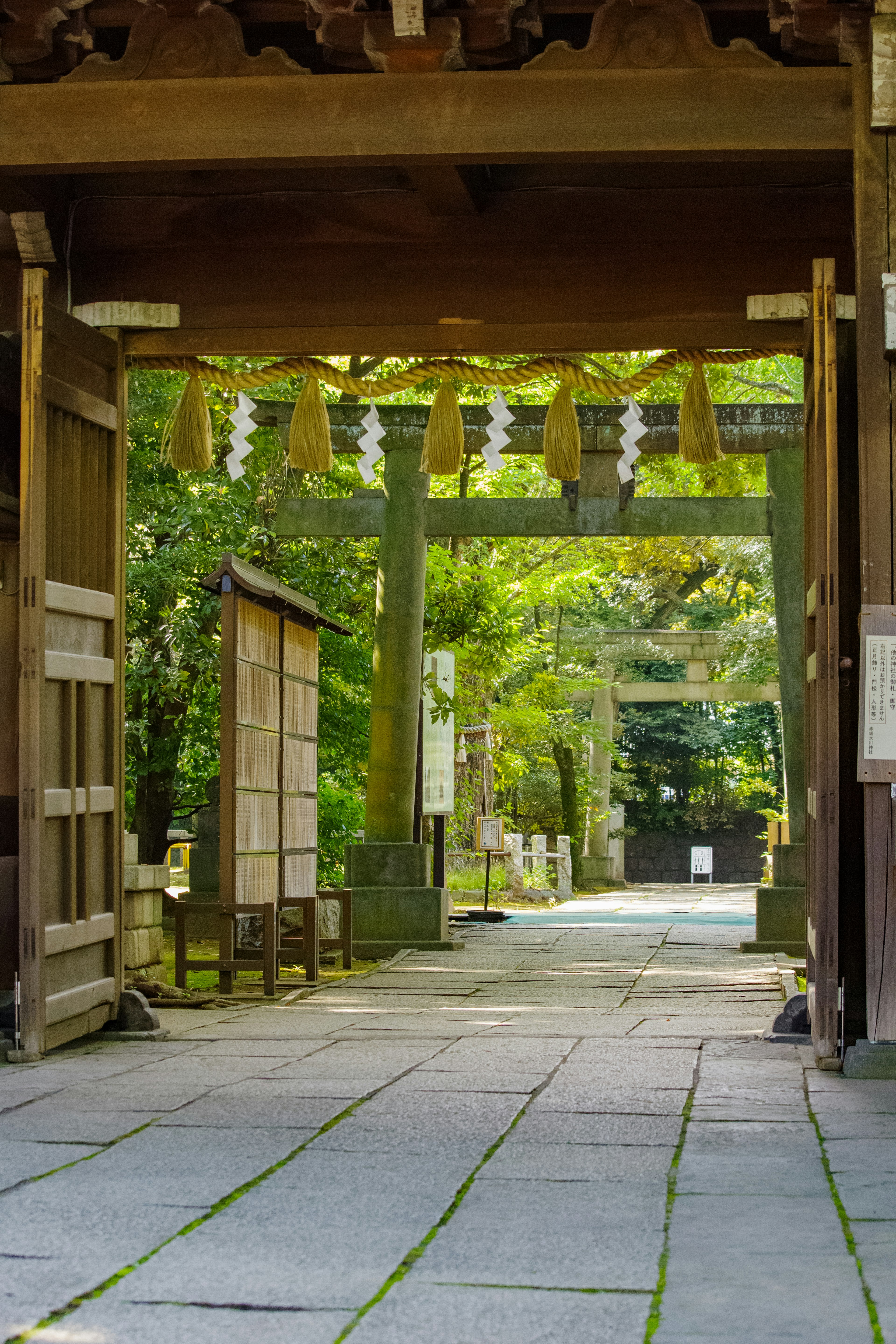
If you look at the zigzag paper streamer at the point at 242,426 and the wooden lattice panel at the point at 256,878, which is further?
the wooden lattice panel at the point at 256,878

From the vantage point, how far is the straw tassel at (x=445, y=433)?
6.21m

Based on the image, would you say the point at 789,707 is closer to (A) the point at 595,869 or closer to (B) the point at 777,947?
(B) the point at 777,947

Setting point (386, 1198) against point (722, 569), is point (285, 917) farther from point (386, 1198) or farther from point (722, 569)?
point (722, 569)

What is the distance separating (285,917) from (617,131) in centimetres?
667

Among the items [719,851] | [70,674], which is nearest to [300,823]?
[70,674]

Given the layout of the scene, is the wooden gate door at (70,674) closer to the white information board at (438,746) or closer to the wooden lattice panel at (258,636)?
the wooden lattice panel at (258,636)

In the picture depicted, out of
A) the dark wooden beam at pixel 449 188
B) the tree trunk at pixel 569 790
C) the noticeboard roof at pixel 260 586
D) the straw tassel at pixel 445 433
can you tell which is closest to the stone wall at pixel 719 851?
the tree trunk at pixel 569 790

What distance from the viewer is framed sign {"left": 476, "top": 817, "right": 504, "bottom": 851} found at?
14.3m

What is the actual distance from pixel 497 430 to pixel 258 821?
245 cm

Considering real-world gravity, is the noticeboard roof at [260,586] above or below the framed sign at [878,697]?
above

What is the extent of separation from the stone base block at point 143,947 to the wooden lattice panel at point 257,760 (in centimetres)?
107

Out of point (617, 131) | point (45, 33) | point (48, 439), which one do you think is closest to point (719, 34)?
point (617, 131)

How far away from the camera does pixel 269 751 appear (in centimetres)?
776

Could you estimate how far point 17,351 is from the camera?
5367 mm
